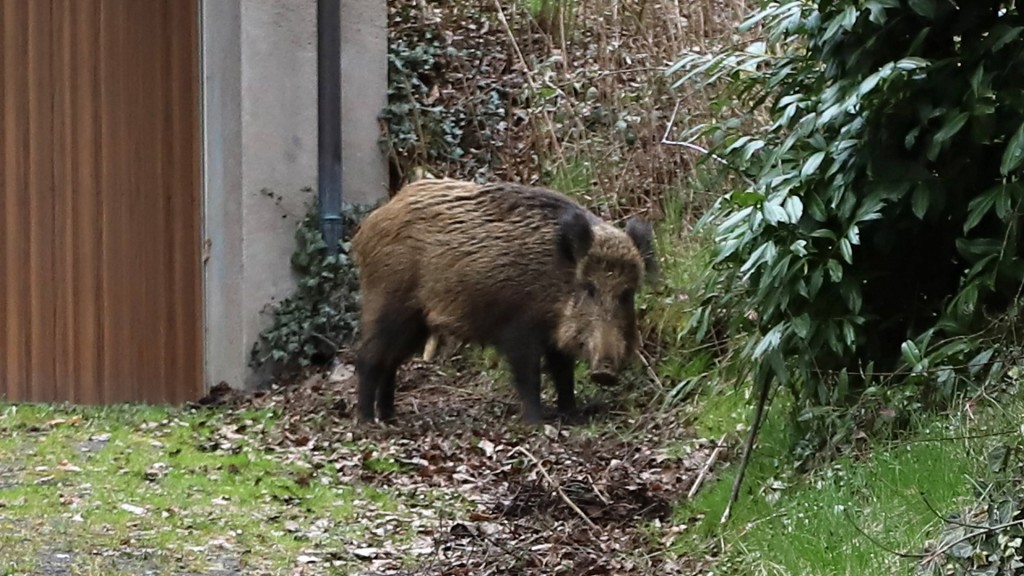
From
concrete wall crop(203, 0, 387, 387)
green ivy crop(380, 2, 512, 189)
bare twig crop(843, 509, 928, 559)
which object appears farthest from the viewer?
green ivy crop(380, 2, 512, 189)

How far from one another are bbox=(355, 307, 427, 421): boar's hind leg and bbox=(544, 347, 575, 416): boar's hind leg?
0.76 m

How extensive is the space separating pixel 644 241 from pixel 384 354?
5.19ft

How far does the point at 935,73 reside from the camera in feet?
15.7

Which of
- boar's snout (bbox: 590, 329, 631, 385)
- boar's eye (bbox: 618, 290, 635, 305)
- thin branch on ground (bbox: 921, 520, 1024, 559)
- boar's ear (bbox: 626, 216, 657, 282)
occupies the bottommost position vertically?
boar's snout (bbox: 590, 329, 631, 385)

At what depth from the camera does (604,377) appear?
771 centimetres

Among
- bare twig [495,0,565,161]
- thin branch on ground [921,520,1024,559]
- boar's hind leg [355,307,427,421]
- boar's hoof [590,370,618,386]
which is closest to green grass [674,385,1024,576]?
thin branch on ground [921,520,1024,559]

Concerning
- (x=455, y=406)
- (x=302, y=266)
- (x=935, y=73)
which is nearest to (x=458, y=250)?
(x=455, y=406)

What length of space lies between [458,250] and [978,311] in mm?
3768

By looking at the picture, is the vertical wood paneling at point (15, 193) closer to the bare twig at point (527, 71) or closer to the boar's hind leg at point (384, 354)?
the boar's hind leg at point (384, 354)

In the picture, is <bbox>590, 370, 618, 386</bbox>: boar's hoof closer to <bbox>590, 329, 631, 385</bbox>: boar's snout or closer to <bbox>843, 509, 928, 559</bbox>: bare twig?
<bbox>590, 329, 631, 385</bbox>: boar's snout

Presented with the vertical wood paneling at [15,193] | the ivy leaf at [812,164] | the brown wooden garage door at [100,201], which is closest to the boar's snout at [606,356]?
the ivy leaf at [812,164]

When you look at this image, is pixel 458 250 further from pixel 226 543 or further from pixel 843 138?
pixel 843 138

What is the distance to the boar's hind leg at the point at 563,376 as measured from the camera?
8.03 m

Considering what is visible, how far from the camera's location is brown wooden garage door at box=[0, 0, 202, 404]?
31.8 ft
